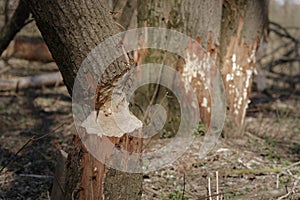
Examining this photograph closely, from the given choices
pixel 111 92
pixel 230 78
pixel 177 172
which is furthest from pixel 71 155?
pixel 230 78

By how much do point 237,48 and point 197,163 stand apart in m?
1.49

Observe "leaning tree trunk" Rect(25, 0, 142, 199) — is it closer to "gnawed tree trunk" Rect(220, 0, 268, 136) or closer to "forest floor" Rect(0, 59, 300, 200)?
"forest floor" Rect(0, 59, 300, 200)

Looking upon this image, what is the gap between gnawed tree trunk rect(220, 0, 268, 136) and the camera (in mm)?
5547

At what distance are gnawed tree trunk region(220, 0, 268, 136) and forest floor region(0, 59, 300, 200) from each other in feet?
1.15

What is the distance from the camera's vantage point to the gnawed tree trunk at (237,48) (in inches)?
218

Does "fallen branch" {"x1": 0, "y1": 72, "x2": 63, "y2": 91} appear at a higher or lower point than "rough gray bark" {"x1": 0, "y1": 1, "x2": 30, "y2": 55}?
lower

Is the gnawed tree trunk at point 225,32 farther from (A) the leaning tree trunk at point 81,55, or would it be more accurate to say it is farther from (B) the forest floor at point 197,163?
(A) the leaning tree trunk at point 81,55

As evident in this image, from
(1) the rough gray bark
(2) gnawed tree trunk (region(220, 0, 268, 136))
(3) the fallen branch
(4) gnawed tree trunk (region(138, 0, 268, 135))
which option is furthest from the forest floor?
(1) the rough gray bark

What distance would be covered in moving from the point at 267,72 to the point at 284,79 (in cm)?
61

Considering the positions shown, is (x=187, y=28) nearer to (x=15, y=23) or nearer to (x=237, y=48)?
(x=237, y=48)

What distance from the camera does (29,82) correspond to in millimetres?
8633

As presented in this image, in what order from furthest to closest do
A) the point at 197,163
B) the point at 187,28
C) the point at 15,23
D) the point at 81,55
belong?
the point at 15,23 < the point at 187,28 < the point at 197,163 < the point at 81,55

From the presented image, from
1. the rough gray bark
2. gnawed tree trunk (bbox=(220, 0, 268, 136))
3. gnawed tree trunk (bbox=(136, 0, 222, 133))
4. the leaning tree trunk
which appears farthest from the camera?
the rough gray bark

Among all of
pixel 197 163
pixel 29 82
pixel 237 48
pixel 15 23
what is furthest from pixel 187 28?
pixel 29 82
